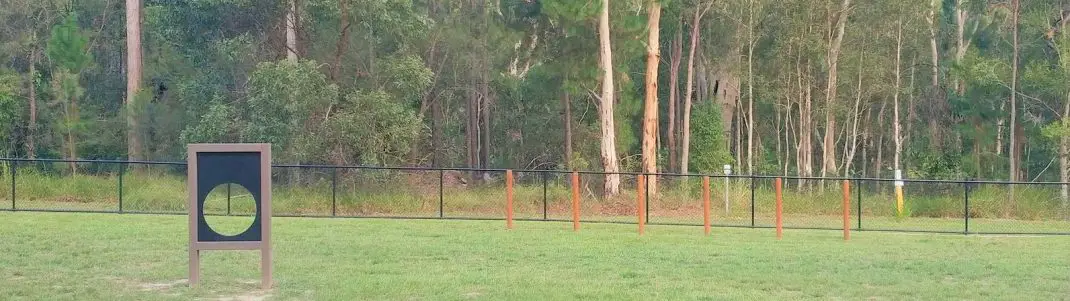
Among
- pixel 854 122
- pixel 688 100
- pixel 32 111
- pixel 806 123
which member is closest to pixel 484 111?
pixel 688 100

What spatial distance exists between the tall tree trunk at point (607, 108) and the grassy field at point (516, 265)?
13385 millimetres

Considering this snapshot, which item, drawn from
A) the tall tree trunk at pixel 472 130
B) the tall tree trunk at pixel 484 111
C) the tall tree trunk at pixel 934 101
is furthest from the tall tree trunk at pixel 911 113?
the tall tree trunk at pixel 472 130

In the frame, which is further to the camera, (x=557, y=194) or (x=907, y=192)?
(x=907, y=192)

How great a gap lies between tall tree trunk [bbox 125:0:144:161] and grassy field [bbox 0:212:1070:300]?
2039cm

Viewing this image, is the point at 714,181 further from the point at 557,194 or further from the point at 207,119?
the point at 207,119

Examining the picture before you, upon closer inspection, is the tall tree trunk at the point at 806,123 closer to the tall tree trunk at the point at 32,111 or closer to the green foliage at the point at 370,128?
the green foliage at the point at 370,128

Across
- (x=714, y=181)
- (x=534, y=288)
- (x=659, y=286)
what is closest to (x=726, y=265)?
(x=659, y=286)

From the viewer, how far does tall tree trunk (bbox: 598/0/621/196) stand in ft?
116

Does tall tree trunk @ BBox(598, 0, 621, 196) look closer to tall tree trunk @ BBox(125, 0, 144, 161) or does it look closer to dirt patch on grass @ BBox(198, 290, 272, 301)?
tall tree trunk @ BBox(125, 0, 144, 161)

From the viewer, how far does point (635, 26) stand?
36.6m

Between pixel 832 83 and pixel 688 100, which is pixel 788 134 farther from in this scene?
pixel 688 100

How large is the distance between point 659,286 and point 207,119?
23.3 metres

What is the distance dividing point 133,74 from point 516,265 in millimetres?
30249

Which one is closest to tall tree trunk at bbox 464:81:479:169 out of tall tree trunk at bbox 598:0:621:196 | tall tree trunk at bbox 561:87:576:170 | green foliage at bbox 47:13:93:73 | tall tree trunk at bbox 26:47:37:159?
tall tree trunk at bbox 561:87:576:170
